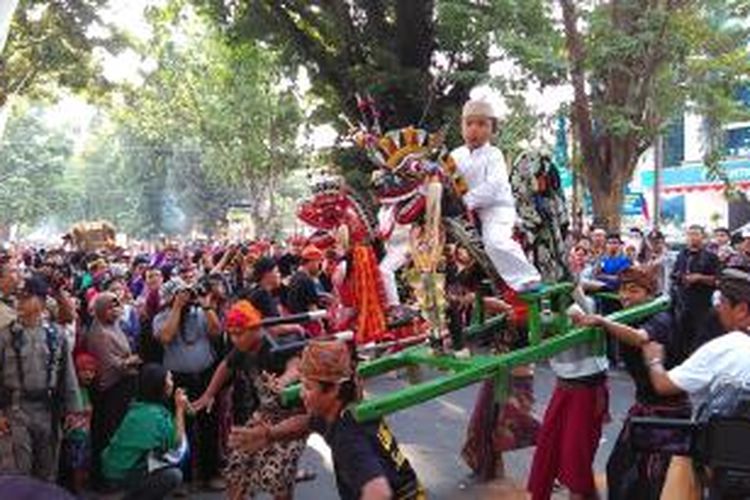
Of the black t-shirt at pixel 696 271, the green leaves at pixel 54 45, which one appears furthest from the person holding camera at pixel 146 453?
the green leaves at pixel 54 45

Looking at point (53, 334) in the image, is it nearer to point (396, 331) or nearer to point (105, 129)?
point (396, 331)

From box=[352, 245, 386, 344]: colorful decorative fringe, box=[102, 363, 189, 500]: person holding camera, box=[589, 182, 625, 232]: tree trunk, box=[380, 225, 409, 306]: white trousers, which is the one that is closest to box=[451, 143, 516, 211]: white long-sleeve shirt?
box=[380, 225, 409, 306]: white trousers

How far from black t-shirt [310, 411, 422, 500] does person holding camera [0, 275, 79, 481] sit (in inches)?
142

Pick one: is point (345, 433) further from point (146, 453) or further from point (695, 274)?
point (695, 274)

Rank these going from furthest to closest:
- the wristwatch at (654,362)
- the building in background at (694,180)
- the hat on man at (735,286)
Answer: the building in background at (694,180) → the wristwatch at (654,362) → the hat on man at (735,286)

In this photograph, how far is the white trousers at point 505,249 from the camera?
623 centimetres

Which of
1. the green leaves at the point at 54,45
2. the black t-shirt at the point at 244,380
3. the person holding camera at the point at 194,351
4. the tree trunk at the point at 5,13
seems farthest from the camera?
the green leaves at the point at 54,45

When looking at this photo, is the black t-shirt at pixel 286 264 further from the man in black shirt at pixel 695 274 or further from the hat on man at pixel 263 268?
the man in black shirt at pixel 695 274

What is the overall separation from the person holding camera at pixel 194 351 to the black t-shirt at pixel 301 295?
197cm

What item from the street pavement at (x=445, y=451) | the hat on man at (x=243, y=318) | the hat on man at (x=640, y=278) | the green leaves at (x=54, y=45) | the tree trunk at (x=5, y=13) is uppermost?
the green leaves at (x=54, y=45)

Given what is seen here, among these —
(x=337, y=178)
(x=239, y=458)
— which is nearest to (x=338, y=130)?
(x=337, y=178)

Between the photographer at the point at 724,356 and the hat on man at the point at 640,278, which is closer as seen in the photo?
the photographer at the point at 724,356

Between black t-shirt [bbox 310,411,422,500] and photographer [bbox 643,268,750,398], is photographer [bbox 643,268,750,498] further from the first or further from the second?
black t-shirt [bbox 310,411,422,500]

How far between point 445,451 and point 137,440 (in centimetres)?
334
